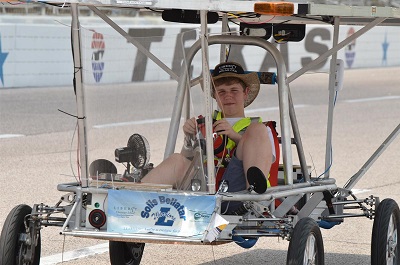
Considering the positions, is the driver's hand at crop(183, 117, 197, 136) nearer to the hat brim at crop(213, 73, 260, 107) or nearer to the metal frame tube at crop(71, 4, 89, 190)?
the hat brim at crop(213, 73, 260, 107)

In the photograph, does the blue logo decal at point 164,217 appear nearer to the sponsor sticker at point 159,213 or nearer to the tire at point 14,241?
the sponsor sticker at point 159,213

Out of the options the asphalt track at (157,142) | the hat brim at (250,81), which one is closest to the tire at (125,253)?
the asphalt track at (157,142)

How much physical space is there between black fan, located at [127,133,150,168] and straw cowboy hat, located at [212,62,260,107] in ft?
1.96

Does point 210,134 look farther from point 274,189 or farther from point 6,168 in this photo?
point 6,168

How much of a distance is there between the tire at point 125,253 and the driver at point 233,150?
997 mm

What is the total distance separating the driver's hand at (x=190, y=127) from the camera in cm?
719

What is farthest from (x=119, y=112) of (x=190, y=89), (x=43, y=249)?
(x=43, y=249)

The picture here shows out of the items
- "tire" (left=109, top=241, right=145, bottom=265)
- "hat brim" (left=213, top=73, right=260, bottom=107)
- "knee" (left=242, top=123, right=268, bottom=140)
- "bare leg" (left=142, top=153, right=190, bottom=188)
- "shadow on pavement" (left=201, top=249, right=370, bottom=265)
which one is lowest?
"shadow on pavement" (left=201, top=249, right=370, bottom=265)

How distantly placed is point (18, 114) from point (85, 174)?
11919 millimetres

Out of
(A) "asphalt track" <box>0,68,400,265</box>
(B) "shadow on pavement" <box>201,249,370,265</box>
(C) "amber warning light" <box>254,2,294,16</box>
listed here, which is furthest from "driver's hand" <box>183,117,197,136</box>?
(B) "shadow on pavement" <box>201,249,370,265</box>

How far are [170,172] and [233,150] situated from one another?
46 centimetres

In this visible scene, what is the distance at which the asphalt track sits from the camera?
8250 millimetres

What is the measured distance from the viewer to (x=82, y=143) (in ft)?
23.0

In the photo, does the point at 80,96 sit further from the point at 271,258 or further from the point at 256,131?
the point at 271,258
